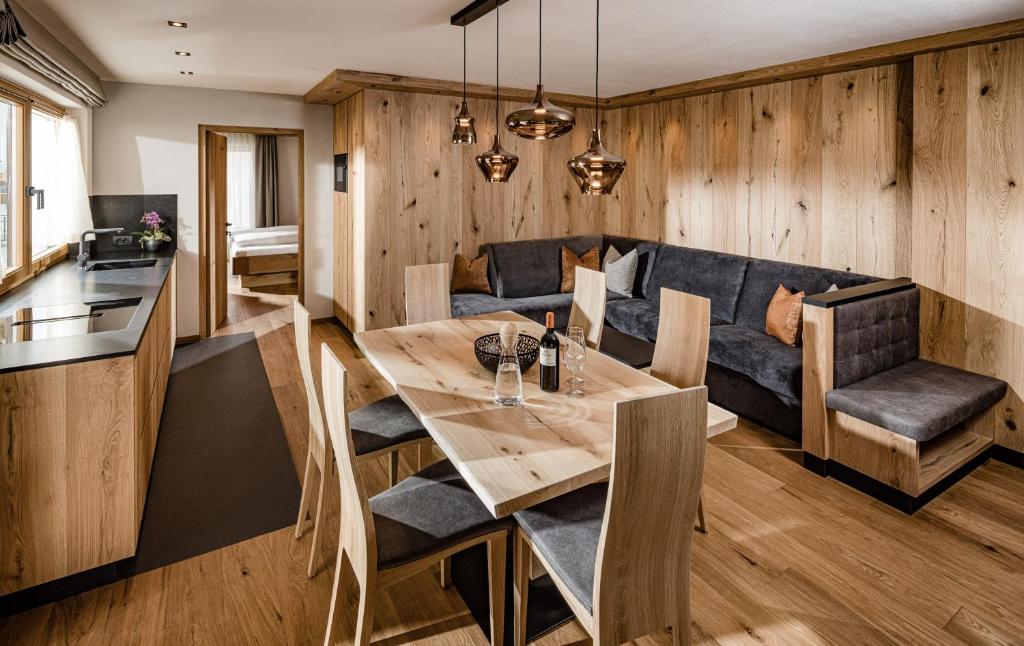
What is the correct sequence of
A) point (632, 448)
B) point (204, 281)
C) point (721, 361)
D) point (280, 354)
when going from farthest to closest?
point (204, 281) → point (280, 354) → point (721, 361) → point (632, 448)

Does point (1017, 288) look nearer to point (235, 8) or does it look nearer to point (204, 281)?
point (235, 8)

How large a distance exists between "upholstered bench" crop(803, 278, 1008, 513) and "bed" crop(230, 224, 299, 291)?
6.83 m

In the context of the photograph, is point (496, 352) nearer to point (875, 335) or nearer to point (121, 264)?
point (875, 335)

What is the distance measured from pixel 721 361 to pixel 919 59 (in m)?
2.09

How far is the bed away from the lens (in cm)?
783

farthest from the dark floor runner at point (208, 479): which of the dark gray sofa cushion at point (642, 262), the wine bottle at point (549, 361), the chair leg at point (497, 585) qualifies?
the dark gray sofa cushion at point (642, 262)

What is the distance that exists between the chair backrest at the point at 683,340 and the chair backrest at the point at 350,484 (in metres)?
1.54

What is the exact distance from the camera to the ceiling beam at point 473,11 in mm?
2664

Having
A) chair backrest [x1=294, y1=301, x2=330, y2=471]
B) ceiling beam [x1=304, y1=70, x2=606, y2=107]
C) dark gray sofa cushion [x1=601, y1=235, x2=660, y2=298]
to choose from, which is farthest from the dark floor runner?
dark gray sofa cushion [x1=601, y1=235, x2=660, y2=298]

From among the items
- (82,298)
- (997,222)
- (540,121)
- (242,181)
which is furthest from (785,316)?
(242,181)

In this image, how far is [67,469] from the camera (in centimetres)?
210

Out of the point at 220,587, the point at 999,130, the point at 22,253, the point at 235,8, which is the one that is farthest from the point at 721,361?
the point at 22,253

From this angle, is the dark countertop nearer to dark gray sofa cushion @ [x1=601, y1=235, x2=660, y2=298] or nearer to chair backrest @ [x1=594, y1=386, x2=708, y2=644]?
chair backrest @ [x1=594, y1=386, x2=708, y2=644]

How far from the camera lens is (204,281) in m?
5.55
